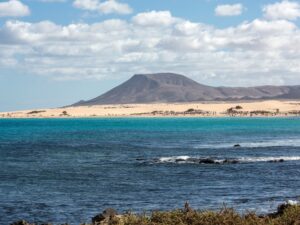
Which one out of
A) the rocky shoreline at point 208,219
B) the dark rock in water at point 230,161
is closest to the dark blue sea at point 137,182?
the dark rock in water at point 230,161

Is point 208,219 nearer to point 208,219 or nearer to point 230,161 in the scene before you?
point 208,219

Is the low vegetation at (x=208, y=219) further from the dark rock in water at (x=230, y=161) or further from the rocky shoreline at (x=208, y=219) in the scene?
the dark rock in water at (x=230, y=161)

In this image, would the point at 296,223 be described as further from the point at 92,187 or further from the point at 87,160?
the point at 87,160

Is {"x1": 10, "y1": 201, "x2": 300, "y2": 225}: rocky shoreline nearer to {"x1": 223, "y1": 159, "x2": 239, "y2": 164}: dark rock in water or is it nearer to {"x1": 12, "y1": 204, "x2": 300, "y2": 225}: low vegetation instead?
{"x1": 12, "y1": 204, "x2": 300, "y2": 225}: low vegetation

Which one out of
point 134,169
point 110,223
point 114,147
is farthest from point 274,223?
point 114,147

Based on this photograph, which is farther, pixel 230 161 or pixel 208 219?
pixel 230 161

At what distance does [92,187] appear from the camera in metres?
35.8

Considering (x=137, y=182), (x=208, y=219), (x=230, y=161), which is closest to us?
(x=208, y=219)

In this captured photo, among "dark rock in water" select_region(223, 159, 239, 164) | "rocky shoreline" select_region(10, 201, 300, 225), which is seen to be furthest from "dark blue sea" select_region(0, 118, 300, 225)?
"rocky shoreline" select_region(10, 201, 300, 225)

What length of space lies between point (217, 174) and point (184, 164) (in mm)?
7686

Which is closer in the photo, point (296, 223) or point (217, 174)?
point (296, 223)

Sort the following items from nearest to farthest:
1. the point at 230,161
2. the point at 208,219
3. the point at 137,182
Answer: the point at 208,219 → the point at 137,182 → the point at 230,161

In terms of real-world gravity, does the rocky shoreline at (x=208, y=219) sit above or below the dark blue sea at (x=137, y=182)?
above

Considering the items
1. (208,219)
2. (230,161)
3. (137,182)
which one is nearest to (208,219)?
(208,219)
